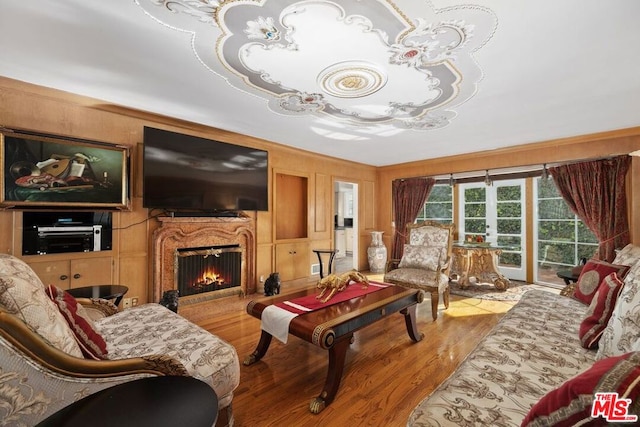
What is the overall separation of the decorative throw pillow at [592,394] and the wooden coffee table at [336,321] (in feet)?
4.16

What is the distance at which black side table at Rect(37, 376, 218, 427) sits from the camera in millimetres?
871

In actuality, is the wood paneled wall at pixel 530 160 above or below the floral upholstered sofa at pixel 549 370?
above

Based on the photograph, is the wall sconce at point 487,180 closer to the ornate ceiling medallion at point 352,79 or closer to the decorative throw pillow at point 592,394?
the ornate ceiling medallion at point 352,79

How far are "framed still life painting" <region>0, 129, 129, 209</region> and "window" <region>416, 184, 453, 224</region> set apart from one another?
5432 mm

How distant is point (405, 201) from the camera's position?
19.9ft

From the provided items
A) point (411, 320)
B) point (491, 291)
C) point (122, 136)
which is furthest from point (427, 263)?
point (122, 136)

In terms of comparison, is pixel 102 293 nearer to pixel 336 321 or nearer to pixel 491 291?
pixel 336 321

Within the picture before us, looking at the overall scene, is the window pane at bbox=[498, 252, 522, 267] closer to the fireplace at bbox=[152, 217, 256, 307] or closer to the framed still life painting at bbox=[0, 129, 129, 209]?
the fireplace at bbox=[152, 217, 256, 307]

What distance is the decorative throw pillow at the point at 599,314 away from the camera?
1.56 meters

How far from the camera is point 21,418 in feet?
3.15

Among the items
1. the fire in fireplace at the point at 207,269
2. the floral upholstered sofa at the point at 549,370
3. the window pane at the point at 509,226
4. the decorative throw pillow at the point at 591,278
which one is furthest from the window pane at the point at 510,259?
the fire in fireplace at the point at 207,269

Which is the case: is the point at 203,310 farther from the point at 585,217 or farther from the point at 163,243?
the point at 585,217

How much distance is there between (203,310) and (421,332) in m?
2.65

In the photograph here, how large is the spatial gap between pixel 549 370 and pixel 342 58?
2290 millimetres
